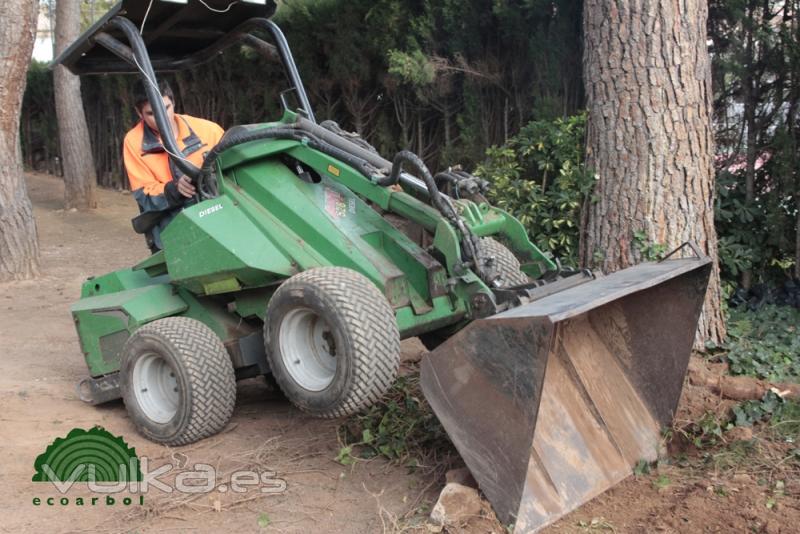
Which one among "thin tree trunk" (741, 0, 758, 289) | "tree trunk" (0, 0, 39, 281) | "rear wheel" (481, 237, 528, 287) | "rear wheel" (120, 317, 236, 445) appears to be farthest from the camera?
"tree trunk" (0, 0, 39, 281)

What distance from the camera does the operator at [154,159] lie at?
5.11m

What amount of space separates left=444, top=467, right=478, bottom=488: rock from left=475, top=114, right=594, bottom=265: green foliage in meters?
2.47

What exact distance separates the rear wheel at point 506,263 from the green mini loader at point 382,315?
1cm

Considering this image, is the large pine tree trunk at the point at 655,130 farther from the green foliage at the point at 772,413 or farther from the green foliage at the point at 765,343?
the green foliage at the point at 772,413

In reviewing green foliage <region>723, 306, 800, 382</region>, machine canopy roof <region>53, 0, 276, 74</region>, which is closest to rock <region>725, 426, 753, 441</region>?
green foliage <region>723, 306, 800, 382</region>

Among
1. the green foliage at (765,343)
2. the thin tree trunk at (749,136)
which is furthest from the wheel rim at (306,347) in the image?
the thin tree trunk at (749,136)

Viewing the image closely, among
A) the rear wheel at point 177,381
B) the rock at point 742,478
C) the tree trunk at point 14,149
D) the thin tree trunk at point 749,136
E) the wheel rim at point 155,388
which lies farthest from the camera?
the tree trunk at point 14,149

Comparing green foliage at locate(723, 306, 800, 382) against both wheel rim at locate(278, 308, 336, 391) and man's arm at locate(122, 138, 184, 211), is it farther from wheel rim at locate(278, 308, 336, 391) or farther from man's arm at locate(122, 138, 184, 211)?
man's arm at locate(122, 138, 184, 211)

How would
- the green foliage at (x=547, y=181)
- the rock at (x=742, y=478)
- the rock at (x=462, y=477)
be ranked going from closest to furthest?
the rock at (x=462, y=477) < the rock at (x=742, y=478) < the green foliage at (x=547, y=181)

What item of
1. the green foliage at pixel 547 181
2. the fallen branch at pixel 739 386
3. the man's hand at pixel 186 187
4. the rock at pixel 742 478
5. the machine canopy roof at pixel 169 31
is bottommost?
the rock at pixel 742 478

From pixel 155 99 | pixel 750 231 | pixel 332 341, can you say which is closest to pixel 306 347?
pixel 332 341

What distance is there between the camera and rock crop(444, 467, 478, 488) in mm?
3578

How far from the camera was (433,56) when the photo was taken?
8148 millimetres

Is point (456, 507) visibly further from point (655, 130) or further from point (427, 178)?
point (655, 130)
